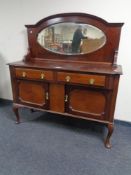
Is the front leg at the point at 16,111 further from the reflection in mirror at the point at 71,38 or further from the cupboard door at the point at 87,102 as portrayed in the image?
the reflection in mirror at the point at 71,38

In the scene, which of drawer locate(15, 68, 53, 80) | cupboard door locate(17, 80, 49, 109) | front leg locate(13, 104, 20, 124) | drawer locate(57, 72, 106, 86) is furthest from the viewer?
front leg locate(13, 104, 20, 124)

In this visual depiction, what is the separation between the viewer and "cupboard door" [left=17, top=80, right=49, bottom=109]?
1.88 m

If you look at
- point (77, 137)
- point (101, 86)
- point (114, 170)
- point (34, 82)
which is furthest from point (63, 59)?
point (114, 170)

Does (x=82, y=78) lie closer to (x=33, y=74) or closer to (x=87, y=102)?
(x=87, y=102)

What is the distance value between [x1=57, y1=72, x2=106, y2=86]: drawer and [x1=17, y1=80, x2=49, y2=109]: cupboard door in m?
0.24

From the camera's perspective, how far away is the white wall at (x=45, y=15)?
1823mm

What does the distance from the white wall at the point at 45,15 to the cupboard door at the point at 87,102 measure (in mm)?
542

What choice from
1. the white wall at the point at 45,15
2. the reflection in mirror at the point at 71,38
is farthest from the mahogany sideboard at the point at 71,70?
the white wall at the point at 45,15

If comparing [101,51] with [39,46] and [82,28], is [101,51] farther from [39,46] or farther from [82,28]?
[39,46]

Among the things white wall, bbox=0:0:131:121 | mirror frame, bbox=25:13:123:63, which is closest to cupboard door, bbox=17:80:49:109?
mirror frame, bbox=25:13:123:63

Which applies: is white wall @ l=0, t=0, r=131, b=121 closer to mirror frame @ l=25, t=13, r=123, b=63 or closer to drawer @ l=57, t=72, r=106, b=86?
mirror frame @ l=25, t=13, r=123, b=63

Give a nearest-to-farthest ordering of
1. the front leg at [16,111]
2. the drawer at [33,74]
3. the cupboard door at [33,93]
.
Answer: the drawer at [33,74], the cupboard door at [33,93], the front leg at [16,111]

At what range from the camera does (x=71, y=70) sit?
64.5 inches

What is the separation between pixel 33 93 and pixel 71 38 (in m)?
0.82
